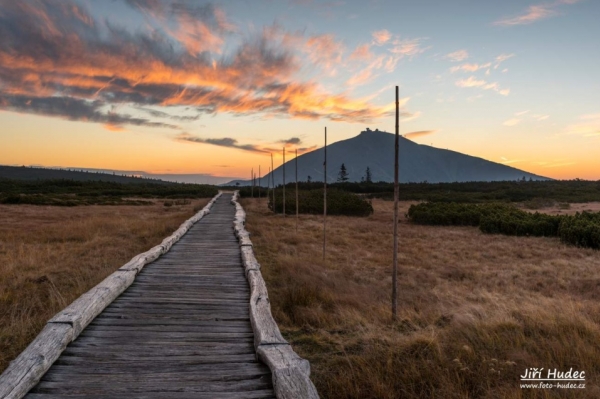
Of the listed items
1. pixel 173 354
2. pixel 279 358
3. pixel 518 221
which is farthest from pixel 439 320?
pixel 518 221

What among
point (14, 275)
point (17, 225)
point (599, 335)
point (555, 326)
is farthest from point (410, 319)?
point (17, 225)

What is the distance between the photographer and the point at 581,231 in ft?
A: 57.5

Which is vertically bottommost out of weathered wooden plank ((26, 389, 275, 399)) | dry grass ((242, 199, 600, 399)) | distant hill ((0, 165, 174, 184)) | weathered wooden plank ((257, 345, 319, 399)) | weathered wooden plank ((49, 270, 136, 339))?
dry grass ((242, 199, 600, 399))

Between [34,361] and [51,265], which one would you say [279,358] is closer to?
[34,361]

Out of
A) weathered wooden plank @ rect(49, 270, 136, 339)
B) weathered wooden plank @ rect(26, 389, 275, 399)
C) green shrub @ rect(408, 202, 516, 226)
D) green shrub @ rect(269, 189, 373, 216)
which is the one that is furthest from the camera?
green shrub @ rect(269, 189, 373, 216)

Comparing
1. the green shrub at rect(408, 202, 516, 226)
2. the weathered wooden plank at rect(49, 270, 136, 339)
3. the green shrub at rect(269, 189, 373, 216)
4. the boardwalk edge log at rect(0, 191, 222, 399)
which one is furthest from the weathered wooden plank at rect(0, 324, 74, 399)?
the green shrub at rect(269, 189, 373, 216)

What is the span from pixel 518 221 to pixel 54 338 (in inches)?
909

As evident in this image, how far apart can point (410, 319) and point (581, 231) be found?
15254mm

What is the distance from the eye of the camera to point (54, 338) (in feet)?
13.6

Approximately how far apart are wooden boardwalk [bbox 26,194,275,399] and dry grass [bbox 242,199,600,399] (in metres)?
0.95

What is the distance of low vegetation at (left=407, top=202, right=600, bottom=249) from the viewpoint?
57.7 feet

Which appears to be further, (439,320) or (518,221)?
(518,221)

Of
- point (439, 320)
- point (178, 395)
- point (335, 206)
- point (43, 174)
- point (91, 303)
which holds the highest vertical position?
point (43, 174)

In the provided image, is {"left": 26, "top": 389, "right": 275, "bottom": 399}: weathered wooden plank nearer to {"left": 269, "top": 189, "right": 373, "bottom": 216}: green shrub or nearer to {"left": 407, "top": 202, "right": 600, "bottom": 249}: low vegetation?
{"left": 407, "top": 202, "right": 600, "bottom": 249}: low vegetation
